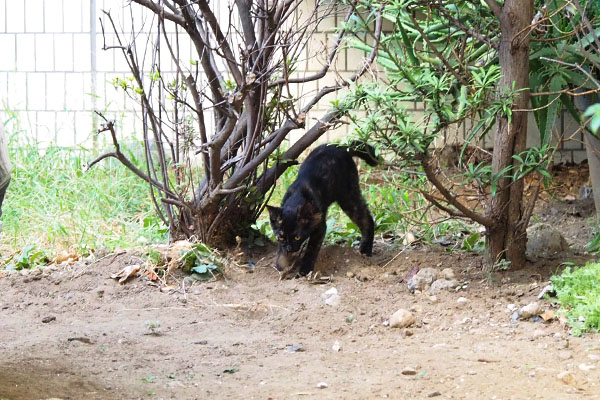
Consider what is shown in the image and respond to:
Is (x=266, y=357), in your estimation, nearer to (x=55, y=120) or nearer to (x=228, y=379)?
(x=228, y=379)

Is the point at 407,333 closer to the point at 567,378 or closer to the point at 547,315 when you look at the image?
the point at 547,315

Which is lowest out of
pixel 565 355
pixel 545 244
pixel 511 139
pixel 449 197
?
pixel 565 355

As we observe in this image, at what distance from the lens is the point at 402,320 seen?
4.44m

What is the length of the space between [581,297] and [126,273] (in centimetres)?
316

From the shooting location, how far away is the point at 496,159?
16.1ft

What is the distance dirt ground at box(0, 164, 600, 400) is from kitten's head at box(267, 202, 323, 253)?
0.26 meters

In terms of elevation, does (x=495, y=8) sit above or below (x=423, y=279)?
above

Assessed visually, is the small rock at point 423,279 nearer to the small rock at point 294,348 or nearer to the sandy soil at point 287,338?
the sandy soil at point 287,338

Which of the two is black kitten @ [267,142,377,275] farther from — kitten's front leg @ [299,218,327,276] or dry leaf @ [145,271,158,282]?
dry leaf @ [145,271,158,282]

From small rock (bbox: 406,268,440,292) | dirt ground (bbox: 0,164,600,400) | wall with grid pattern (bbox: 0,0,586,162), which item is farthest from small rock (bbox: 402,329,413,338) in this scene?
wall with grid pattern (bbox: 0,0,586,162)

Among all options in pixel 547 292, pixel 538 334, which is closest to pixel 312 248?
pixel 547 292

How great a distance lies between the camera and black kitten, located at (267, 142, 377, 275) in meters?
5.75

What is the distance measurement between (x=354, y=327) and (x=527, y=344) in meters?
1.04

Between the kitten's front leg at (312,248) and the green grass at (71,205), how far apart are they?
1357 millimetres
